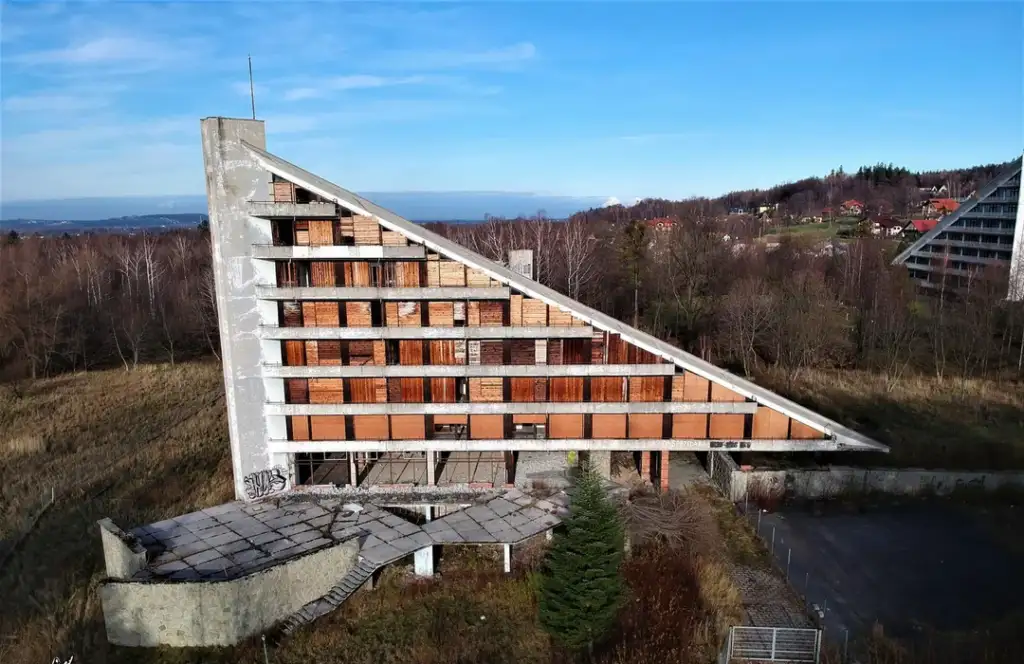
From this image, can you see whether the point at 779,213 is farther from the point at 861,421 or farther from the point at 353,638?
the point at 353,638

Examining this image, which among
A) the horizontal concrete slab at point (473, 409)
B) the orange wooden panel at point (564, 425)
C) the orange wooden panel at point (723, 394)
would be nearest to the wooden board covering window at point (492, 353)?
the horizontal concrete slab at point (473, 409)

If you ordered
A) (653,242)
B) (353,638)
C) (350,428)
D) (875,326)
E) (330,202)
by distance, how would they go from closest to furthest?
(353,638) < (330,202) < (350,428) < (875,326) < (653,242)

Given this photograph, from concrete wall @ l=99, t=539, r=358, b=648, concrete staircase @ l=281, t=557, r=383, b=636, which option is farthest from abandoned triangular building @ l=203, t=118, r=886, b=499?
concrete wall @ l=99, t=539, r=358, b=648

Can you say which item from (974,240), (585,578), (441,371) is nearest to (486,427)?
(441,371)

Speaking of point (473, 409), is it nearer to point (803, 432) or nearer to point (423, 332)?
point (423, 332)

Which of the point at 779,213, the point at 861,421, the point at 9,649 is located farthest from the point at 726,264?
the point at 779,213

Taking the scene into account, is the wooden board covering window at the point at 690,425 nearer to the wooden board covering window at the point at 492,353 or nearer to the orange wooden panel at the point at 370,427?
the wooden board covering window at the point at 492,353

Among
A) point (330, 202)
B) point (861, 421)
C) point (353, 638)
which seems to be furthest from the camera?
point (861, 421)
